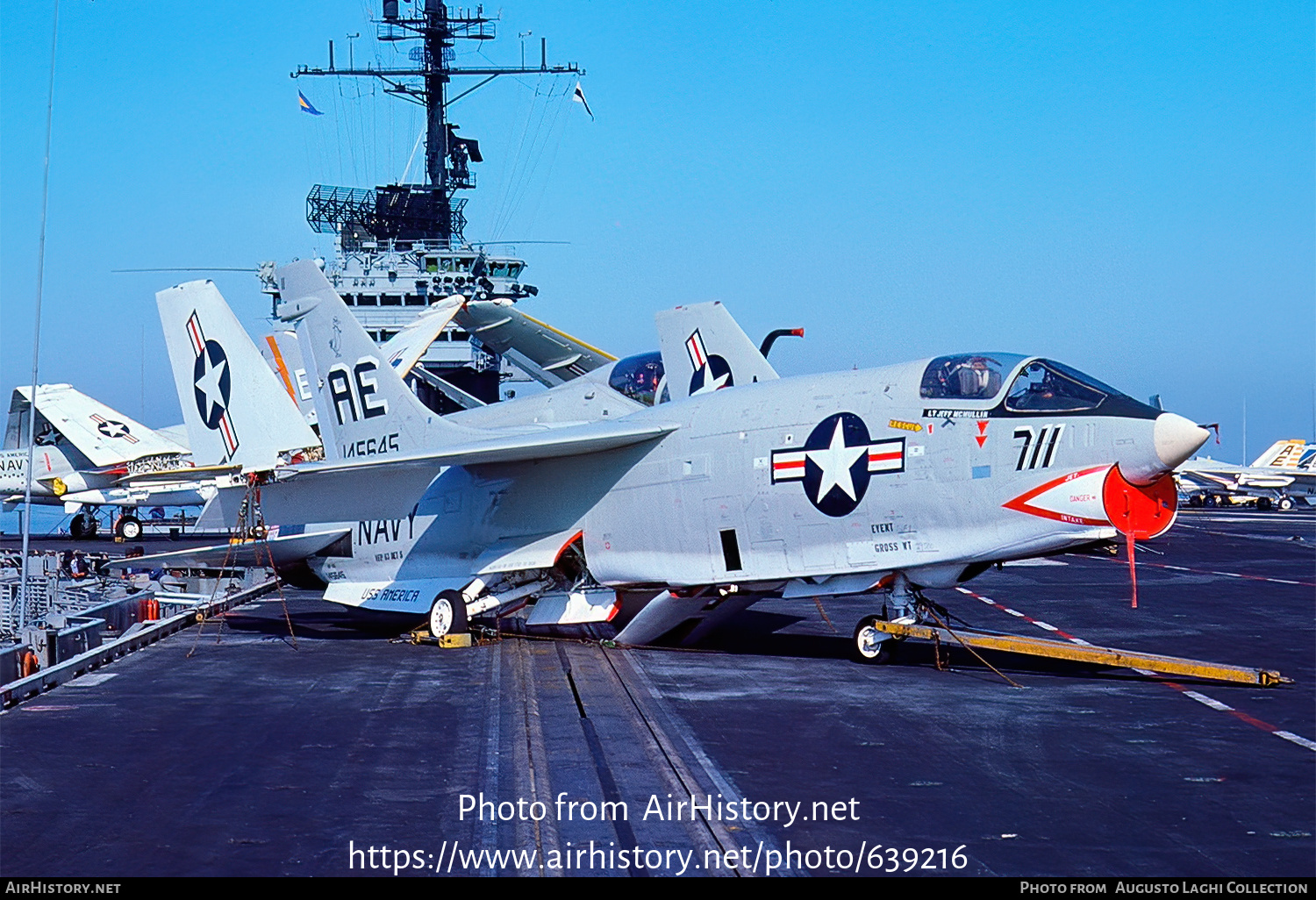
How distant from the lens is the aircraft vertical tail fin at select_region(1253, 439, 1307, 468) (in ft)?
263

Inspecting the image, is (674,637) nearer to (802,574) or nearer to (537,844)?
(802,574)

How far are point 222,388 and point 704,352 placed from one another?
8.82m

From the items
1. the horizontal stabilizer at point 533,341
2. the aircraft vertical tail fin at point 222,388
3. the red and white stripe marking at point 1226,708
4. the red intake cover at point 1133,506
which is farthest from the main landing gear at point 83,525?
the red intake cover at point 1133,506

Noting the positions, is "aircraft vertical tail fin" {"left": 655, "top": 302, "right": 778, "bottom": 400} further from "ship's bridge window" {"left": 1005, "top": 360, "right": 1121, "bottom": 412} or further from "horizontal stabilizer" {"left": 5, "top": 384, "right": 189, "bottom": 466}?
"horizontal stabilizer" {"left": 5, "top": 384, "right": 189, "bottom": 466}

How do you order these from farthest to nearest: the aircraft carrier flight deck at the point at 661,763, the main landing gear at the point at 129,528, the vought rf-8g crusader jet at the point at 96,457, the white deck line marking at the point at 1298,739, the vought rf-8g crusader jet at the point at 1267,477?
the vought rf-8g crusader jet at the point at 1267,477 < the main landing gear at the point at 129,528 < the vought rf-8g crusader jet at the point at 96,457 < the white deck line marking at the point at 1298,739 < the aircraft carrier flight deck at the point at 661,763

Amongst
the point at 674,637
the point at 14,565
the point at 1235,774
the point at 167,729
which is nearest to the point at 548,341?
the point at 14,565

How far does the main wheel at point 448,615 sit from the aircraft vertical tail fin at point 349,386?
2845mm

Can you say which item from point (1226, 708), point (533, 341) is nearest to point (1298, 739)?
point (1226, 708)

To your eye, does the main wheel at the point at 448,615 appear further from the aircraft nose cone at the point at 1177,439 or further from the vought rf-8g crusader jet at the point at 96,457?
the vought rf-8g crusader jet at the point at 96,457

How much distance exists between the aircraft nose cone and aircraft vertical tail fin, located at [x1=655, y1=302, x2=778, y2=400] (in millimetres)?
8110

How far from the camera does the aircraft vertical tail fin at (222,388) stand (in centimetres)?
2248

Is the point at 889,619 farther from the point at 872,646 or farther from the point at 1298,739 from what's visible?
the point at 1298,739

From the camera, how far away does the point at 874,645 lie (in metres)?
15.8

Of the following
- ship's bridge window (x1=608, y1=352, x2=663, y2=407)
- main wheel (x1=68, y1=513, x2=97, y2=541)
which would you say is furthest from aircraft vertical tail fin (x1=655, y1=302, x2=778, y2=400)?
main wheel (x1=68, y1=513, x2=97, y2=541)
